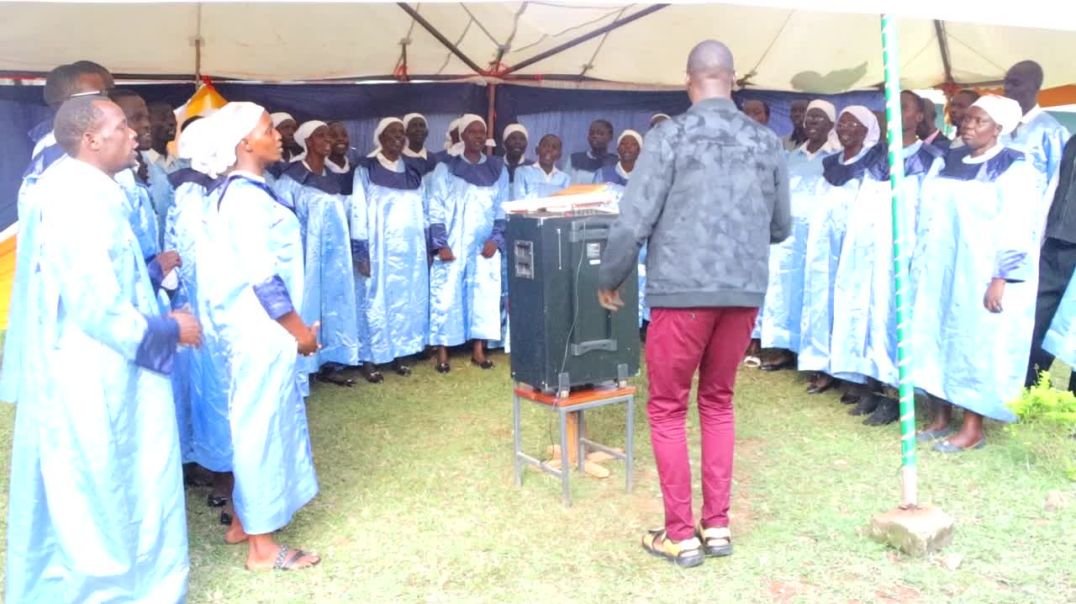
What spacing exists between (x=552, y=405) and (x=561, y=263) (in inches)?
23.2

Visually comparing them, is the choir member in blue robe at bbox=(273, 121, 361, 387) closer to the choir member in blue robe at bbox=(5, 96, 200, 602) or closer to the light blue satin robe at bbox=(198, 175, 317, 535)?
the light blue satin robe at bbox=(198, 175, 317, 535)

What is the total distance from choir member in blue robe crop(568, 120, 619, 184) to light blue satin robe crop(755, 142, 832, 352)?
4.73 ft

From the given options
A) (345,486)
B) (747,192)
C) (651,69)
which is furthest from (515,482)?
(651,69)

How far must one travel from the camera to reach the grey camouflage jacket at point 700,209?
2.90 metres

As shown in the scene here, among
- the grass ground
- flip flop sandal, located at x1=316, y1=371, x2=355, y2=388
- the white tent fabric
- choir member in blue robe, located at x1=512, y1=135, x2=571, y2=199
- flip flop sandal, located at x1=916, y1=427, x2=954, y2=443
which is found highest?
the white tent fabric

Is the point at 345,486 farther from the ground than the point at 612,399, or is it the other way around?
the point at 612,399

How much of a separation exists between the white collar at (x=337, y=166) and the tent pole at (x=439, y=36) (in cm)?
102

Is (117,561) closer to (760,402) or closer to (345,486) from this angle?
(345,486)

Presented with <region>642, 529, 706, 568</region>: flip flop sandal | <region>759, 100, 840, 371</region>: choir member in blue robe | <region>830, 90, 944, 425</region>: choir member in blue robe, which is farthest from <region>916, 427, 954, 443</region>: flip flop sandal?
<region>642, 529, 706, 568</region>: flip flop sandal

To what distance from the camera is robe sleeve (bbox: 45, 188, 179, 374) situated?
2.47 m

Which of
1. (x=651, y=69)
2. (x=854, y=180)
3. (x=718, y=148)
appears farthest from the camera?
(x=651, y=69)

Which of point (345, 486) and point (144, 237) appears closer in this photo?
point (144, 237)

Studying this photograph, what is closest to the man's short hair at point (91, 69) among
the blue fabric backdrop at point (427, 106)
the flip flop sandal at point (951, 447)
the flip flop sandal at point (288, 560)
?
the flip flop sandal at point (288, 560)

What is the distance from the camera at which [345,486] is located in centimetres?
405
